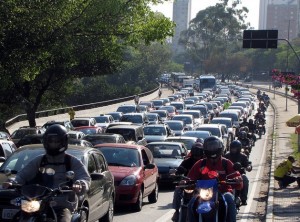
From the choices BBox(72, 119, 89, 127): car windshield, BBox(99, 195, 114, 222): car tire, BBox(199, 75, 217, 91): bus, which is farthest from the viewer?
BBox(199, 75, 217, 91): bus

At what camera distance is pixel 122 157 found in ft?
60.7

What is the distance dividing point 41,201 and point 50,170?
2.89 ft

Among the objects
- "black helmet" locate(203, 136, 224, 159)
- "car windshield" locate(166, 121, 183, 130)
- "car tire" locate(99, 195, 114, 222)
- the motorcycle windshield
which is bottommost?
"car windshield" locate(166, 121, 183, 130)

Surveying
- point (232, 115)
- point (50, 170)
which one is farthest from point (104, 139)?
point (232, 115)

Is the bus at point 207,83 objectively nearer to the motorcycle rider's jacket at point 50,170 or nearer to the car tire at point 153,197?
the car tire at point 153,197

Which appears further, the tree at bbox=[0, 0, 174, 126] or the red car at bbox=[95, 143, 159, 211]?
the tree at bbox=[0, 0, 174, 126]

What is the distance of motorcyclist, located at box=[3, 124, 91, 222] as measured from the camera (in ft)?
29.9

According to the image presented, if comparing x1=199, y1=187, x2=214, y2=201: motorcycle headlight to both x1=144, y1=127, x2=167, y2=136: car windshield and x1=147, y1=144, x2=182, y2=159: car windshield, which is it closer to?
x1=147, y1=144, x2=182, y2=159: car windshield

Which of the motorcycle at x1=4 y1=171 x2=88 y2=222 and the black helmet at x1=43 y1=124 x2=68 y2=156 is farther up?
the black helmet at x1=43 y1=124 x2=68 y2=156

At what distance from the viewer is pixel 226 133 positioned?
4003 cm

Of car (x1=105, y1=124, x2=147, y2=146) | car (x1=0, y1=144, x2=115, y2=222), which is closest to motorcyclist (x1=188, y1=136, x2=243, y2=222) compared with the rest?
car (x1=0, y1=144, x2=115, y2=222)

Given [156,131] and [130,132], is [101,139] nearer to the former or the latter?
[130,132]

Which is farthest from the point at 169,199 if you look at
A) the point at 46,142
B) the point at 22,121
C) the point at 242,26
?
the point at 242,26

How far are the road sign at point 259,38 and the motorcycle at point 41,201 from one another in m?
36.1
